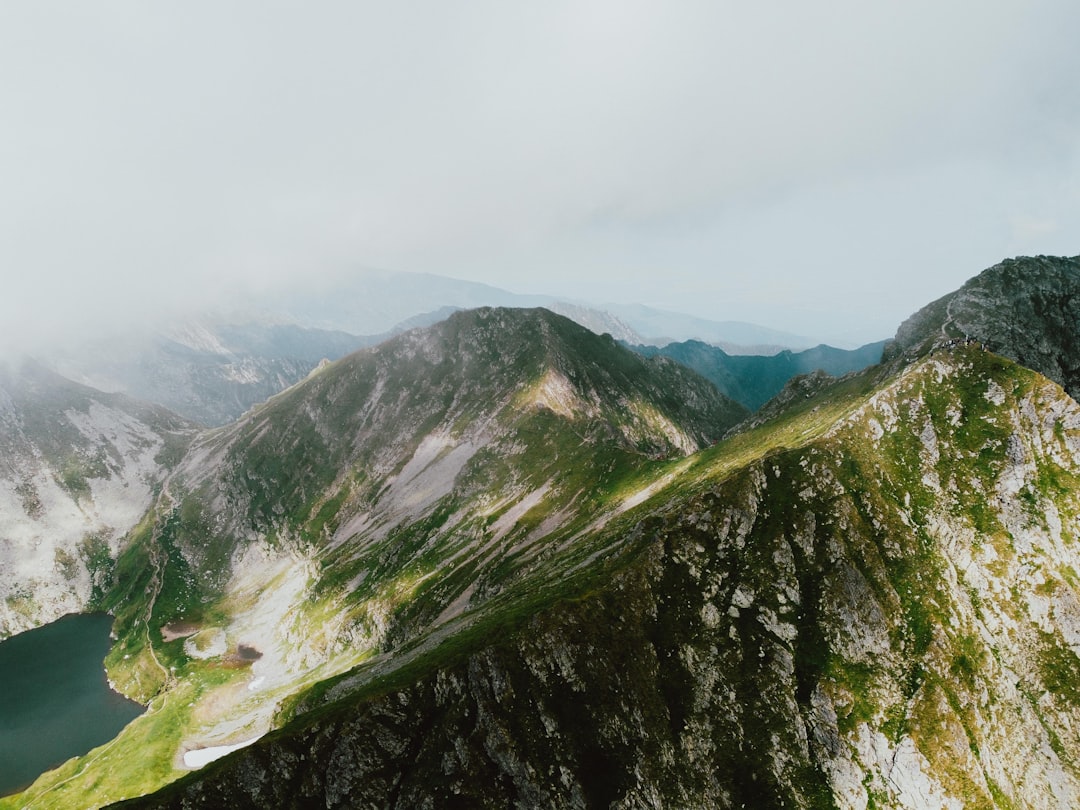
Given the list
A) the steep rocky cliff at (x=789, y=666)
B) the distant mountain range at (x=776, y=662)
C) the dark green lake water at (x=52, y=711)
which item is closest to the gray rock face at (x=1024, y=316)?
the distant mountain range at (x=776, y=662)

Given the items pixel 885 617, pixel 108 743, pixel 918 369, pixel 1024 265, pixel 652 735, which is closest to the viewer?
pixel 652 735

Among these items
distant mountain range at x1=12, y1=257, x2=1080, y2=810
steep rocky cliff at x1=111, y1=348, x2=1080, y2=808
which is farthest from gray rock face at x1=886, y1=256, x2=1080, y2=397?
steep rocky cliff at x1=111, y1=348, x2=1080, y2=808

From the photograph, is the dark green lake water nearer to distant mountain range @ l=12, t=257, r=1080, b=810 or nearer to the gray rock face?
distant mountain range @ l=12, t=257, r=1080, b=810

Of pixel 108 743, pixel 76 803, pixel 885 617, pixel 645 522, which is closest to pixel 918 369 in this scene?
pixel 885 617

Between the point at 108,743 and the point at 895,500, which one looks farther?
the point at 108,743

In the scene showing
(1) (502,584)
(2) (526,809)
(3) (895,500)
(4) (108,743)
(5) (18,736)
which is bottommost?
(5) (18,736)

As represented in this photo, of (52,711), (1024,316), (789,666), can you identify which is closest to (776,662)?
(789,666)

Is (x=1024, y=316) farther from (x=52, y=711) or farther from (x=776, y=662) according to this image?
(x=52, y=711)

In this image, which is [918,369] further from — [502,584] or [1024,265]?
[502,584]
